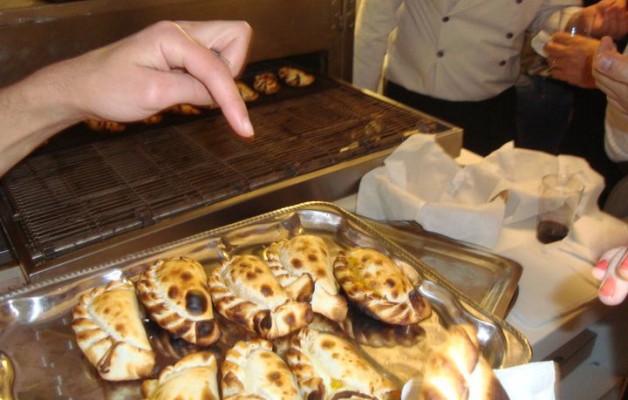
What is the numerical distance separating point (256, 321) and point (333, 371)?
192mm

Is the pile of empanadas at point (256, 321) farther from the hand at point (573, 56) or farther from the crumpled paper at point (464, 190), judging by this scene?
the hand at point (573, 56)

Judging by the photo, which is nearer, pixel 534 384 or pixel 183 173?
pixel 534 384

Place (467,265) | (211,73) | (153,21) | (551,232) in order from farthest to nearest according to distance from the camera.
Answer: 1. (153,21)
2. (551,232)
3. (467,265)
4. (211,73)

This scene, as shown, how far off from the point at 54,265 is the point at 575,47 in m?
2.21

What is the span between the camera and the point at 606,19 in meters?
2.36

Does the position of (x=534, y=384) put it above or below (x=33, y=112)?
below

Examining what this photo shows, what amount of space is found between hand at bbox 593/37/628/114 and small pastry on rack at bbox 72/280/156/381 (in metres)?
1.55

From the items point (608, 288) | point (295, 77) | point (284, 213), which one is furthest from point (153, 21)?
point (608, 288)

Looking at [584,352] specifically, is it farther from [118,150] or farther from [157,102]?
[118,150]

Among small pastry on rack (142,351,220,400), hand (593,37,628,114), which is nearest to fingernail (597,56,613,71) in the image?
hand (593,37,628,114)

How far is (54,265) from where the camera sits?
4.11ft

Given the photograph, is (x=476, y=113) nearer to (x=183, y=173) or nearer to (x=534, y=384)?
(x=183, y=173)

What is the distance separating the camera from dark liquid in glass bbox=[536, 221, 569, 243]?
5.14 feet

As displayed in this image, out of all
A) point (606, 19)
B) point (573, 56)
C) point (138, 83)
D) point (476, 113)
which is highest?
point (138, 83)
